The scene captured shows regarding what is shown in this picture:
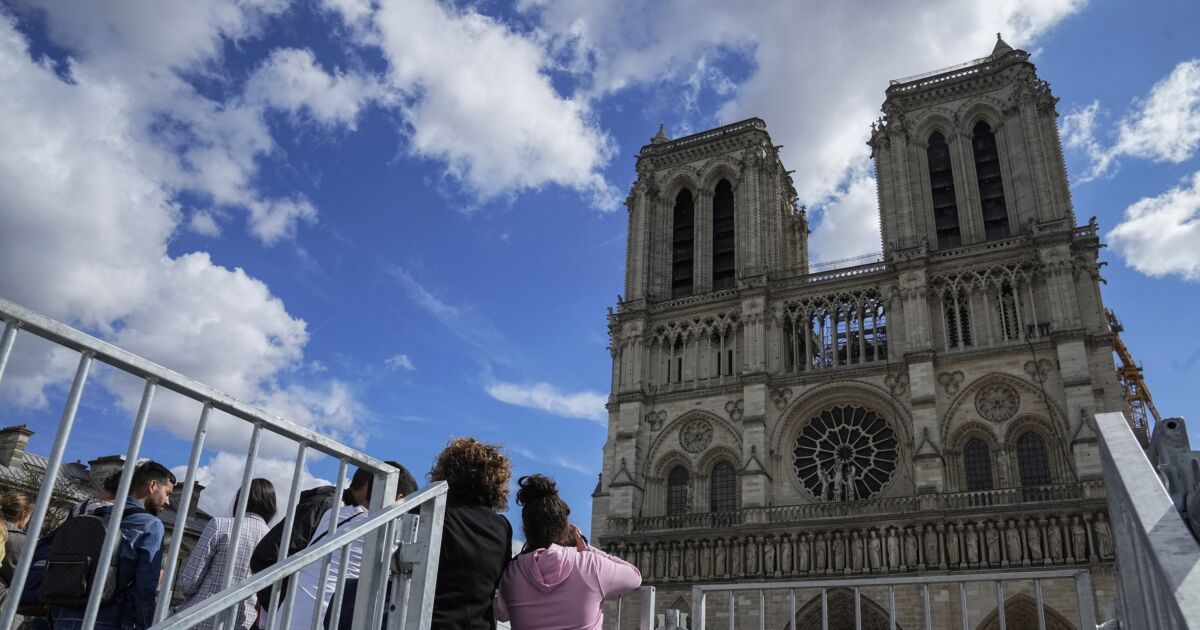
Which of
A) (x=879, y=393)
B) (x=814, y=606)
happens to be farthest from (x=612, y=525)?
(x=879, y=393)

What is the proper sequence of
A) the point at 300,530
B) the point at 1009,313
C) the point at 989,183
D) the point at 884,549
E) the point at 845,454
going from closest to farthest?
the point at 300,530, the point at 884,549, the point at 1009,313, the point at 845,454, the point at 989,183

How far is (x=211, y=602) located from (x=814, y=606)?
26692 millimetres

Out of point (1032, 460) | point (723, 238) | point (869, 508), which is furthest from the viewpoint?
point (723, 238)

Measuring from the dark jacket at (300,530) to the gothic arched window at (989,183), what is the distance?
2955 cm

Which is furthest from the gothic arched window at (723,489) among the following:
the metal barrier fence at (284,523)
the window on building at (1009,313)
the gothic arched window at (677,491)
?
the metal barrier fence at (284,523)

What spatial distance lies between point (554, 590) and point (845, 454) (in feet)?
85.6

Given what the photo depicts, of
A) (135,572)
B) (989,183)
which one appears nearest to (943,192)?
(989,183)

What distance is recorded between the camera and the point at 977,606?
24.5 meters

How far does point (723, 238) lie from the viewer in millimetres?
35688

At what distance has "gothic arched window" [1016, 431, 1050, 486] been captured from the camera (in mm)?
26172

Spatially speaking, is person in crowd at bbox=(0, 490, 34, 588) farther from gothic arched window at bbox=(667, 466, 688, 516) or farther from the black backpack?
gothic arched window at bbox=(667, 466, 688, 516)

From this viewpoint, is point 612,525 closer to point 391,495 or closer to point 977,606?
point 977,606

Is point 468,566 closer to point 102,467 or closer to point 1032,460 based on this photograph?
point 1032,460

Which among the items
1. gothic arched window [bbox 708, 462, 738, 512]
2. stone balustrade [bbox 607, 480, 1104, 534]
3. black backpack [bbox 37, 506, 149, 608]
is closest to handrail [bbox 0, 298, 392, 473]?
black backpack [bbox 37, 506, 149, 608]
